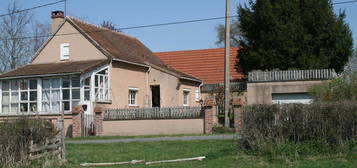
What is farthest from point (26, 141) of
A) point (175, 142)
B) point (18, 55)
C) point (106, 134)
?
point (18, 55)

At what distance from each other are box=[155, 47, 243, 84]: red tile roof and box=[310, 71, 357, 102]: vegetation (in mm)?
16918

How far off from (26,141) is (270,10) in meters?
22.5

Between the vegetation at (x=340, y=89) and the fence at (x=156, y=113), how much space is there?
19.7 ft

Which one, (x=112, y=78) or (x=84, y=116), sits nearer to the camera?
(x=84, y=116)

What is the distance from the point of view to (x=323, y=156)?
1321cm

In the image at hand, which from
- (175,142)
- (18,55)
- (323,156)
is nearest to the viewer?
(323,156)

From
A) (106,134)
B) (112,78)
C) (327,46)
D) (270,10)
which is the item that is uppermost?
(270,10)

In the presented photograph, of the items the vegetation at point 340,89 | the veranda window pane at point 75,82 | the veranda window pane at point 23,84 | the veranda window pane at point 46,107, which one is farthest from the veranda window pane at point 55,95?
the vegetation at point 340,89

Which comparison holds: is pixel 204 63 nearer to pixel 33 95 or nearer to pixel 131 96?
pixel 131 96

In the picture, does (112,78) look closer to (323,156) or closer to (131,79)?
(131,79)

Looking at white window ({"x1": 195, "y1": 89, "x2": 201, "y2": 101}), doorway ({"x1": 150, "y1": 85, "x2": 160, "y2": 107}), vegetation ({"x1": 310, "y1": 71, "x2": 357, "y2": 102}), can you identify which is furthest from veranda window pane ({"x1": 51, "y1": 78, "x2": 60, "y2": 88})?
vegetation ({"x1": 310, "y1": 71, "x2": 357, "y2": 102})

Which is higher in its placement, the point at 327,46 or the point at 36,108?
the point at 327,46

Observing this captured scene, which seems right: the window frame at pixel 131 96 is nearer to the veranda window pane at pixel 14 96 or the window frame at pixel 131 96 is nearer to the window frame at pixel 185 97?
the window frame at pixel 185 97

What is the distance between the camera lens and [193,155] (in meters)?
15.0
